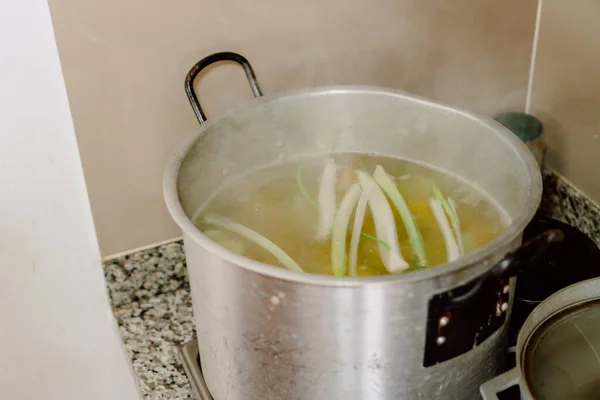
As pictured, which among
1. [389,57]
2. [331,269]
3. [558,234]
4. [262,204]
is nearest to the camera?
[558,234]

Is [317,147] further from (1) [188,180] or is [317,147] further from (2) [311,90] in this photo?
(1) [188,180]

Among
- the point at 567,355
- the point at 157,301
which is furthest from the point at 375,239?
the point at 157,301

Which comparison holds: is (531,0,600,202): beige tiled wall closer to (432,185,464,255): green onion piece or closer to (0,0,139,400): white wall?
(432,185,464,255): green onion piece

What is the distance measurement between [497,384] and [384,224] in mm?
255

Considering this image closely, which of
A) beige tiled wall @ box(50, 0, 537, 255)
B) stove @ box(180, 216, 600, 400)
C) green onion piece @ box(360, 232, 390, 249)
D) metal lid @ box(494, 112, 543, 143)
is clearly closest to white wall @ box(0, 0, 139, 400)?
beige tiled wall @ box(50, 0, 537, 255)

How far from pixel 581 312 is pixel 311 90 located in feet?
1.40

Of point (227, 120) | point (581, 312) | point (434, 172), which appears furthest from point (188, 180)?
point (581, 312)

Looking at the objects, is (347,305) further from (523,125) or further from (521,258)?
(523,125)

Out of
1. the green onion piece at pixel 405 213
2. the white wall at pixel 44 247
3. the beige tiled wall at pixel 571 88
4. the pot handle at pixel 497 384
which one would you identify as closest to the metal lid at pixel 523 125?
the beige tiled wall at pixel 571 88

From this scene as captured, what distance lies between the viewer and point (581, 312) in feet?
2.41

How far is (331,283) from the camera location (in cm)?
60

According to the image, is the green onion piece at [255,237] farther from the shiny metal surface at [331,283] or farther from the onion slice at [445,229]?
the onion slice at [445,229]

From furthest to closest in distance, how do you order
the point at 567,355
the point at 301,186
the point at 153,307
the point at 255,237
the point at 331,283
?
the point at 153,307 < the point at 301,186 < the point at 255,237 < the point at 567,355 < the point at 331,283

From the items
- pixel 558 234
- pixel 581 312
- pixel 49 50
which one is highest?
pixel 49 50
